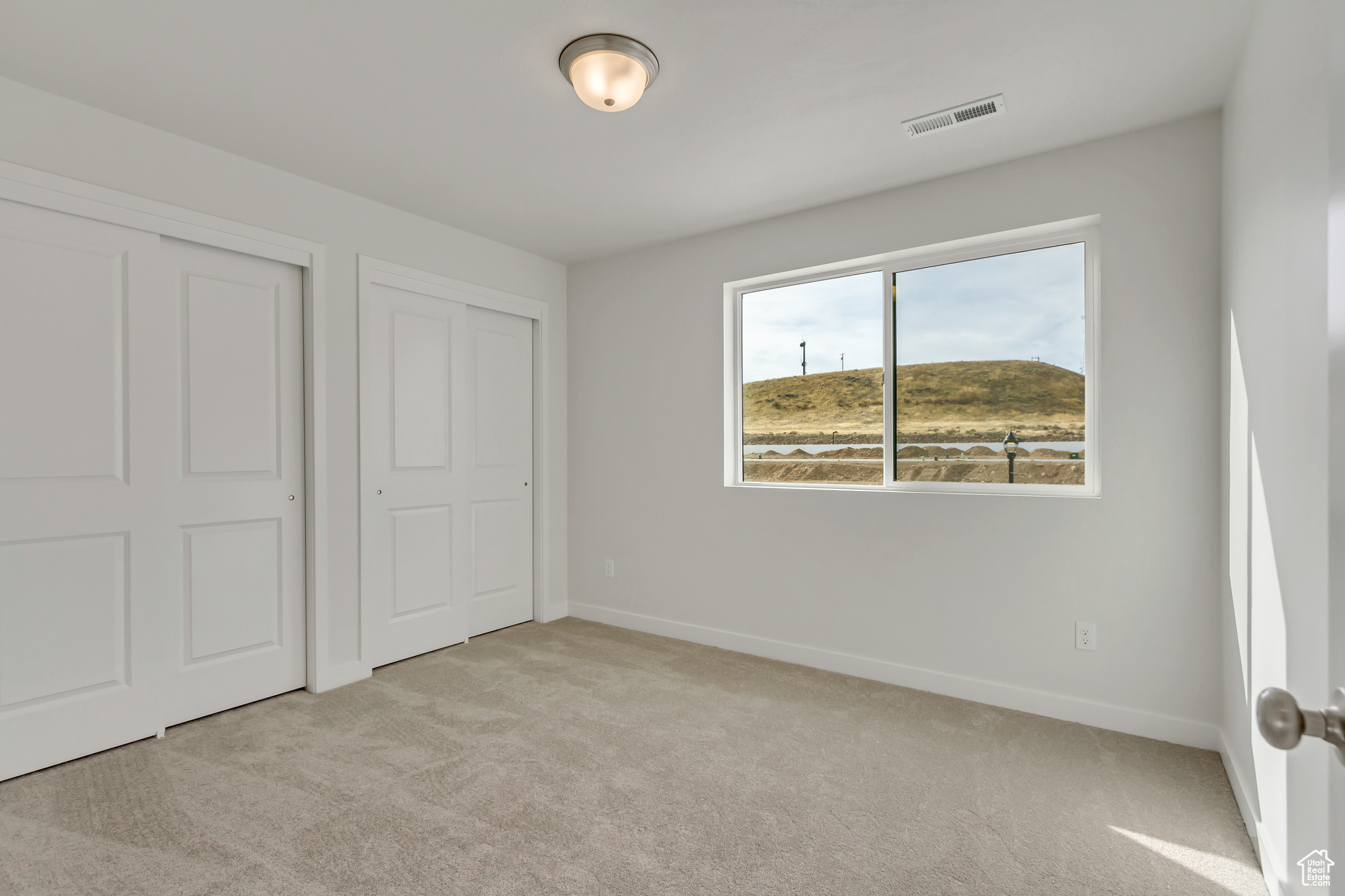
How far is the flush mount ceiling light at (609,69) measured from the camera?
2057 millimetres

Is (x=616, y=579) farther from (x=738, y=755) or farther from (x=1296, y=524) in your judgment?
(x=1296, y=524)

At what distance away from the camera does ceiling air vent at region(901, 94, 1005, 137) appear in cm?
242

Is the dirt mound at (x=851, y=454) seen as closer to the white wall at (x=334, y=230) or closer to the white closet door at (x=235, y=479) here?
the white wall at (x=334, y=230)

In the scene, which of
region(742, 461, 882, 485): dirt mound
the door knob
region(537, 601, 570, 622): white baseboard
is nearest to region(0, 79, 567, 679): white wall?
region(537, 601, 570, 622): white baseboard

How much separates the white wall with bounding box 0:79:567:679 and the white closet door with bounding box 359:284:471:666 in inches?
3.7

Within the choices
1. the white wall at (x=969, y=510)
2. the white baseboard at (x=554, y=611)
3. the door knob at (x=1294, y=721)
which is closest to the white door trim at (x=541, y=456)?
the white baseboard at (x=554, y=611)

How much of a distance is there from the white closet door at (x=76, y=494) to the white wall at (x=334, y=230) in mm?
270

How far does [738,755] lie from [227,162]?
3.44 metres

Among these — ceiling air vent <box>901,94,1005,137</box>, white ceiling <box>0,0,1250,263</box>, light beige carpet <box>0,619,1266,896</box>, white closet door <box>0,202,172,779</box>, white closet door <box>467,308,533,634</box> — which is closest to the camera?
light beige carpet <box>0,619,1266,896</box>

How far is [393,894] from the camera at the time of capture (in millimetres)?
1685

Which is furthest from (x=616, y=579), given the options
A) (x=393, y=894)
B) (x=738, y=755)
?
(x=393, y=894)

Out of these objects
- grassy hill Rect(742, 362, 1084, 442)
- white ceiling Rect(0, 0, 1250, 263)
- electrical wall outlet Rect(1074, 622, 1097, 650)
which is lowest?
electrical wall outlet Rect(1074, 622, 1097, 650)

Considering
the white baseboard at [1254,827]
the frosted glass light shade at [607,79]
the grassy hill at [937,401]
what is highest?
the frosted glass light shade at [607,79]

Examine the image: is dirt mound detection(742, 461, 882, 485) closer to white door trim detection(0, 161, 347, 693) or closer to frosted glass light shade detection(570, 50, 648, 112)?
frosted glass light shade detection(570, 50, 648, 112)
